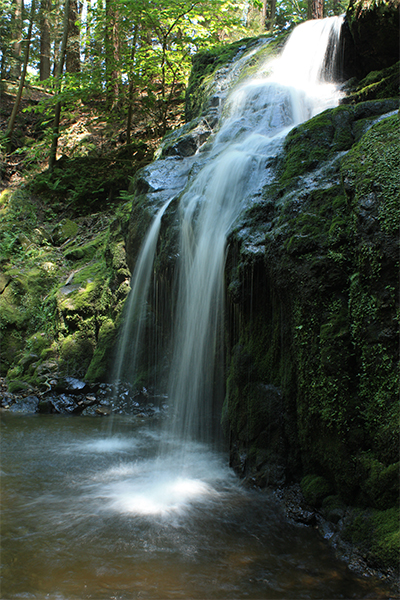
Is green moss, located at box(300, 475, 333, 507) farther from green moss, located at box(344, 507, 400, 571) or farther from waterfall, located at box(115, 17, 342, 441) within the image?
waterfall, located at box(115, 17, 342, 441)

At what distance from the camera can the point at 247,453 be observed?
4871 millimetres

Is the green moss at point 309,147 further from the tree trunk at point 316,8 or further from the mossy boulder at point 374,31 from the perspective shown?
the tree trunk at point 316,8

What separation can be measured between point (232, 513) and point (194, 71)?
1250 centimetres

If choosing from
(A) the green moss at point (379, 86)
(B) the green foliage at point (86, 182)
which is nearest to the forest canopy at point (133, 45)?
(B) the green foliage at point (86, 182)

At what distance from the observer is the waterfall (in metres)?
6.11

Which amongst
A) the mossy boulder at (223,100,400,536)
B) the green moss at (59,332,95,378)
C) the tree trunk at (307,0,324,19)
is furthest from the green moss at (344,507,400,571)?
the tree trunk at (307,0,324,19)

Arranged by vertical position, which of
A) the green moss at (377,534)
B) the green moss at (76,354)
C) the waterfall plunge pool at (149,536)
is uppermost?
the green moss at (76,354)

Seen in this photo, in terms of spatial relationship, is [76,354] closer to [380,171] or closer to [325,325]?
[325,325]

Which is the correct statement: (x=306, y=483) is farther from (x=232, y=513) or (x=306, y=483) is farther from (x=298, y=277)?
(x=298, y=277)

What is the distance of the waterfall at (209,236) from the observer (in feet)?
20.0

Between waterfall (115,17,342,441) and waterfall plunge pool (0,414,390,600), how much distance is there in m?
0.96

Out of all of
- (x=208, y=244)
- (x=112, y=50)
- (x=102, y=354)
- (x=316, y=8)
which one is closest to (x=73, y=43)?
(x=112, y=50)

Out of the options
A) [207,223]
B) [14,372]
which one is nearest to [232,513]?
[207,223]

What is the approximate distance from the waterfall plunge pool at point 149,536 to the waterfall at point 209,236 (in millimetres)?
963
